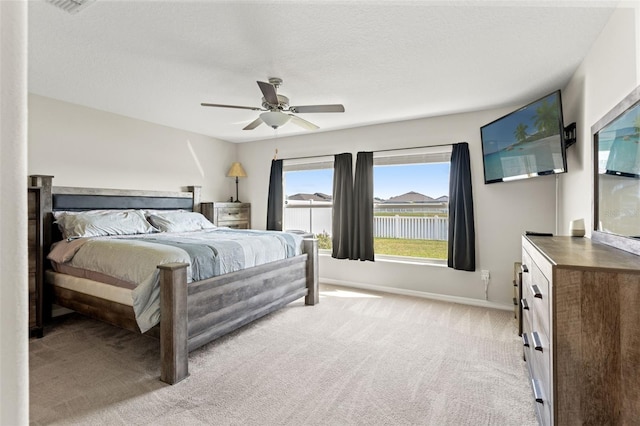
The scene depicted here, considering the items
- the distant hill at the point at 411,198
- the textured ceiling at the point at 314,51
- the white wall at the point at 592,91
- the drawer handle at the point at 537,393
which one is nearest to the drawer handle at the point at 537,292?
the drawer handle at the point at 537,393

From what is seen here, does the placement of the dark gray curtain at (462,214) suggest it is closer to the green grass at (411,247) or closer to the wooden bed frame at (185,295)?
the green grass at (411,247)

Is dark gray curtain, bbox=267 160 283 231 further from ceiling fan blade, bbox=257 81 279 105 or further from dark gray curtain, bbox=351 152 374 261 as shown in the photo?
ceiling fan blade, bbox=257 81 279 105

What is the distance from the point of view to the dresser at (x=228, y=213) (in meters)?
5.07

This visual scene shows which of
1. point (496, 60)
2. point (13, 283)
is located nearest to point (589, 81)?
point (496, 60)

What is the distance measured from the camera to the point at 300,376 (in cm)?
230

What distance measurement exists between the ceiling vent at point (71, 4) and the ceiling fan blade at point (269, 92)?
1.12 metres

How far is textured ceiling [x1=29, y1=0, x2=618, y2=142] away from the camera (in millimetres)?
1935

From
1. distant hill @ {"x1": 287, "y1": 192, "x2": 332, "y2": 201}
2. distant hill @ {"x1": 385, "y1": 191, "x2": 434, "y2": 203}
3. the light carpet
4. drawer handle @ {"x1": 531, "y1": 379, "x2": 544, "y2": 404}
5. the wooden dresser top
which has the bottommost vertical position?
the light carpet

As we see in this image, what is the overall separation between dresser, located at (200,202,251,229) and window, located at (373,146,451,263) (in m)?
2.41

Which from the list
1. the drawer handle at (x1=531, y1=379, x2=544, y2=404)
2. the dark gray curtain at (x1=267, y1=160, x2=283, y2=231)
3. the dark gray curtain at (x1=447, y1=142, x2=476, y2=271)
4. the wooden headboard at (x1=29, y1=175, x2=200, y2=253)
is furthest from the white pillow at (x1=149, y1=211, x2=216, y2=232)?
the drawer handle at (x1=531, y1=379, x2=544, y2=404)

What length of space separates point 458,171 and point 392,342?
2.33 meters

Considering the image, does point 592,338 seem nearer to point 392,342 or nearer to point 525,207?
point 392,342

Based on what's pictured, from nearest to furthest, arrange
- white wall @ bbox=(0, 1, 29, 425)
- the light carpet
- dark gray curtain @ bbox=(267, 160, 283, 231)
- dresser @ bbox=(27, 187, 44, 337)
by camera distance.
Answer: white wall @ bbox=(0, 1, 29, 425), the light carpet, dresser @ bbox=(27, 187, 44, 337), dark gray curtain @ bbox=(267, 160, 283, 231)

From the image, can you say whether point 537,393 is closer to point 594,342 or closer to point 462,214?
point 594,342
